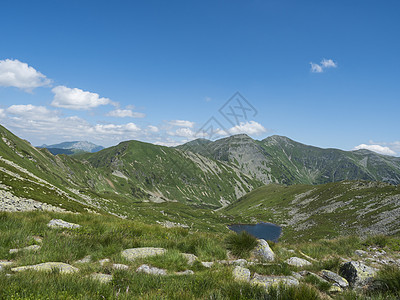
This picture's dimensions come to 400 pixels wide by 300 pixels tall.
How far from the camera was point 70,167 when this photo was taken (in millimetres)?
173000

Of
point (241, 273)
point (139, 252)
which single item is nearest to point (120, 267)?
point (139, 252)

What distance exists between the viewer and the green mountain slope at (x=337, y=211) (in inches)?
3049

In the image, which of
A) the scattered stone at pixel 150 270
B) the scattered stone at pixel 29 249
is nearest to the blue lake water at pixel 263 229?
the scattered stone at pixel 150 270

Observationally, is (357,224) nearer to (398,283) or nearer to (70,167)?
(398,283)

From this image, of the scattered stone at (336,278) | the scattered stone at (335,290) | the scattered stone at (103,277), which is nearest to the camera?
the scattered stone at (103,277)

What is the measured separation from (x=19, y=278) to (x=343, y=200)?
146m

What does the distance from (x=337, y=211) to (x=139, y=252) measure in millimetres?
128109

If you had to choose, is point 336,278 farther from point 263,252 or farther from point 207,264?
point 207,264

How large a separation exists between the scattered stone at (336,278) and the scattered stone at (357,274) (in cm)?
31

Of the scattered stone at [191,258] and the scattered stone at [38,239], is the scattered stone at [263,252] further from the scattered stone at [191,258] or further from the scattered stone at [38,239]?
the scattered stone at [38,239]

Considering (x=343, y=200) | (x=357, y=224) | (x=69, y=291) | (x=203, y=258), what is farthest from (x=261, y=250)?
(x=343, y=200)

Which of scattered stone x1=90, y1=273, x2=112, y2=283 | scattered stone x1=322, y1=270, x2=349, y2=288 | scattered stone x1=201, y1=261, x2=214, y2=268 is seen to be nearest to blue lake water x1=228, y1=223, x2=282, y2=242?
scattered stone x1=322, y1=270, x2=349, y2=288

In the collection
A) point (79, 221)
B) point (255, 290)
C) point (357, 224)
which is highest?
point (255, 290)

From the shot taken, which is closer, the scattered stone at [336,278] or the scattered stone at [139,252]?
the scattered stone at [336,278]
